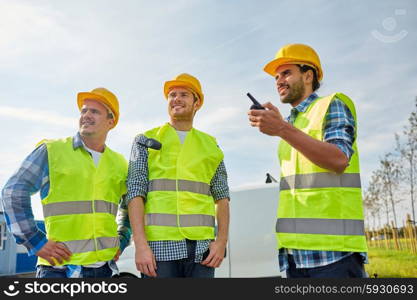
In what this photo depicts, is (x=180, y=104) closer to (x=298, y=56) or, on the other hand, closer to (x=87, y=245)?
(x=298, y=56)

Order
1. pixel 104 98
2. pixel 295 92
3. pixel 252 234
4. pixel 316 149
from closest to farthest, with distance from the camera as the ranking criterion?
pixel 316 149
pixel 295 92
pixel 104 98
pixel 252 234

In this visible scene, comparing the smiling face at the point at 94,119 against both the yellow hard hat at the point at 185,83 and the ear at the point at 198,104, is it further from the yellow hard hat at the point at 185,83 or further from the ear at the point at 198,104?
the ear at the point at 198,104

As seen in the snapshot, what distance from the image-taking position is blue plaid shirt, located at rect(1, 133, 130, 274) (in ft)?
10.6

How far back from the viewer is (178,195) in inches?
123

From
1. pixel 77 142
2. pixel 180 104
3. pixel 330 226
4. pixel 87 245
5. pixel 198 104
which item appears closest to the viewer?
pixel 330 226

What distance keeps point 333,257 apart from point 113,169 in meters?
1.99

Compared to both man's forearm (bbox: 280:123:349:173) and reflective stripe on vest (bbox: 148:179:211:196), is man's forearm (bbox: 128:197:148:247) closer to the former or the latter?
reflective stripe on vest (bbox: 148:179:211:196)

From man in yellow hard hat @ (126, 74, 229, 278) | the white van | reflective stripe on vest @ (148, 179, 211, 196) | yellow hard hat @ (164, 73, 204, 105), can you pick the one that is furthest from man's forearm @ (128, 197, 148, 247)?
the white van

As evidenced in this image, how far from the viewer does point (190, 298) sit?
276 cm

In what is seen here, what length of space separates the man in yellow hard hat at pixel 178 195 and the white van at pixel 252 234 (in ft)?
10.8

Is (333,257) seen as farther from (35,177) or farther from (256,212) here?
(256,212)

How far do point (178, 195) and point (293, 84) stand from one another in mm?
1194

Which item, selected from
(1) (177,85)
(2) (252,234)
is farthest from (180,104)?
(2) (252,234)

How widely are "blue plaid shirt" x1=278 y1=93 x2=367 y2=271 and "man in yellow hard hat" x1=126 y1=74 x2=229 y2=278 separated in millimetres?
749
